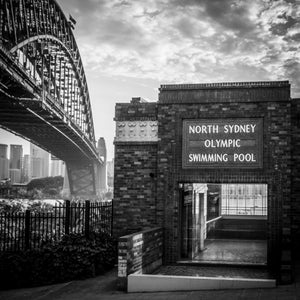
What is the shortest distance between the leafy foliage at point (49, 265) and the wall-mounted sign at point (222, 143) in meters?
3.50

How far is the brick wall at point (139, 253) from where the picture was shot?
10.2 m

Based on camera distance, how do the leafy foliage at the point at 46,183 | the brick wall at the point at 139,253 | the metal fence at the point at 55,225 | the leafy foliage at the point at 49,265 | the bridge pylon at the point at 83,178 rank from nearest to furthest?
the brick wall at the point at 139,253 < the leafy foliage at the point at 49,265 < the metal fence at the point at 55,225 < the bridge pylon at the point at 83,178 < the leafy foliage at the point at 46,183

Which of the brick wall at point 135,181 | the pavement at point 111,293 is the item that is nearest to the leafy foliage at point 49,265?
the pavement at point 111,293

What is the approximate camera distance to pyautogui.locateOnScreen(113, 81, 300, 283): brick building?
12.7 metres

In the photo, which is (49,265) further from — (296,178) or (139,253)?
(296,178)

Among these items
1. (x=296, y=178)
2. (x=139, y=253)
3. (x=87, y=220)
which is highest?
(x=296, y=178)

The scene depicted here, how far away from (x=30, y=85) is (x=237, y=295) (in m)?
23.0

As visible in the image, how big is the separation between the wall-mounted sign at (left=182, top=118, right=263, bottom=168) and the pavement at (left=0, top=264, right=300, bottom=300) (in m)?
3.02

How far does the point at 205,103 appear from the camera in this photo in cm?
1320

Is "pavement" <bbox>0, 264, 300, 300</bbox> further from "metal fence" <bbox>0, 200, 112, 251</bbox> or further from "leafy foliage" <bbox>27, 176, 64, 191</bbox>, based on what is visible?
"leafy foliage" <bbox>27, 176, 64, 191</bbox>

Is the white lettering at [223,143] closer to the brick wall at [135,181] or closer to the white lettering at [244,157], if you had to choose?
the white lettering at [244,157]

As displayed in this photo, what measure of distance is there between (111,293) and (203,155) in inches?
180

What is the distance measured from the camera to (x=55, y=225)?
13211 mm

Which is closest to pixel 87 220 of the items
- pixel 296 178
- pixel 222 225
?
pixel 296 178
